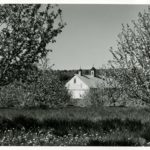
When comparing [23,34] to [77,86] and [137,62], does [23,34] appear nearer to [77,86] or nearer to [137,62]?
[137,62]

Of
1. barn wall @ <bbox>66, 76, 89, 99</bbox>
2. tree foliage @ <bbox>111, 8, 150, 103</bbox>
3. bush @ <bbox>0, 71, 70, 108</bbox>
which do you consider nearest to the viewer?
tree foliage @ <bbox>111, 8, 150, 103</bbox>

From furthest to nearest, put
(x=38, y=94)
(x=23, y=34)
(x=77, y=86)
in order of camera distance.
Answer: (x=77, y=86), (x=38, y=94), (x=23, y=34)

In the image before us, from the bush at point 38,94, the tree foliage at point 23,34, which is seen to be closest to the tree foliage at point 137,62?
the tree foliage at point 23,34

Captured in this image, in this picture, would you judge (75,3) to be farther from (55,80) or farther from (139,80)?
(55,80)

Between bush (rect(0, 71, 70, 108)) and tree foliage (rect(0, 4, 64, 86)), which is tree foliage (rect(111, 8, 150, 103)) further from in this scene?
bush (rect(0, 71, 70, 108))

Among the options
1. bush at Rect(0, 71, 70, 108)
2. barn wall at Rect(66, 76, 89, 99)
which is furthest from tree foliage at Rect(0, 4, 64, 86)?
barn wall at Rect(66, 76, 89, 99)

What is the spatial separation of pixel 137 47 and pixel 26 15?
372cm

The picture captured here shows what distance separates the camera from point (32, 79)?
13.7 metres

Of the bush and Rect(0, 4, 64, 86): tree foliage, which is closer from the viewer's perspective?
A: Rect(0, 4, 64, 86): tree foliage

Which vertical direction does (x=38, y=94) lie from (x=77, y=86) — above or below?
below

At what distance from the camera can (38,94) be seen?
34.3 metres

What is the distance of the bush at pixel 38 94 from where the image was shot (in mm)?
34250

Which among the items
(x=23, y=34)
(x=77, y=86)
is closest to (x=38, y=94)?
(x=23, y=34)

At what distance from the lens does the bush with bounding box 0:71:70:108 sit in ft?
112
